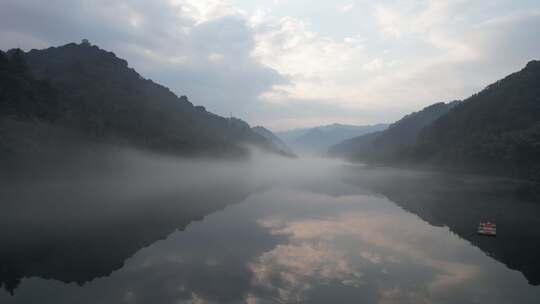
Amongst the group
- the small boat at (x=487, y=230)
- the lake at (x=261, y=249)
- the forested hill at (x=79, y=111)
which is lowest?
the lake at (x=261, y=249)

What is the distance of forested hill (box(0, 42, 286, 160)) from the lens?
88.9 metres

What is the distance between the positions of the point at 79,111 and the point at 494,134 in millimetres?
153912

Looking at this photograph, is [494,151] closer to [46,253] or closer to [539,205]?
[539,205]

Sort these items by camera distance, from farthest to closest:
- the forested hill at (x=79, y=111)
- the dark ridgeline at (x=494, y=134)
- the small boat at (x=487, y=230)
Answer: the dark ridgeline at (x=494, y=134)
the forested hill at (x=79, y=111)
the small boat at (x=487, y=230)

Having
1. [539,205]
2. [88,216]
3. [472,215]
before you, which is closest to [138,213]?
[88,216]

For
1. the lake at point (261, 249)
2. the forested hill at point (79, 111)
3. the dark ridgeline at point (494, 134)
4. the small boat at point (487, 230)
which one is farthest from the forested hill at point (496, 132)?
the forested hill at point (79, 111)

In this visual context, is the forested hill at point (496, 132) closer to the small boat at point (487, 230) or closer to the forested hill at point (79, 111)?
the small boat at point (487, 230)

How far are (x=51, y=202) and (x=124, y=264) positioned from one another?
133 ft

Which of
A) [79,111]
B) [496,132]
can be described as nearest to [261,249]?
[79,111]

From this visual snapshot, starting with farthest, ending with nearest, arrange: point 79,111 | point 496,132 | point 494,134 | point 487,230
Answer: point 496,132
point 494,134
point 79,111
point 487,230

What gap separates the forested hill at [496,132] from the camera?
11081 cm

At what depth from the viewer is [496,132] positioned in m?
133

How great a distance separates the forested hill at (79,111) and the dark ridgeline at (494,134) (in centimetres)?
11482

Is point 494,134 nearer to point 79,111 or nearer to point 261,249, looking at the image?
point 261,249
